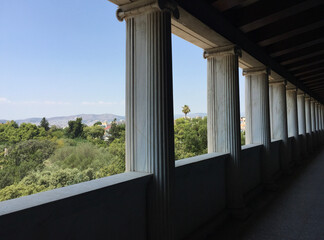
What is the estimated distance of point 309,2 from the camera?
501 centimetres

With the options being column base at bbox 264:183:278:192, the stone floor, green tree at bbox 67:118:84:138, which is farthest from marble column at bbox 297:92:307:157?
green tree at bbox 67:118:84:138

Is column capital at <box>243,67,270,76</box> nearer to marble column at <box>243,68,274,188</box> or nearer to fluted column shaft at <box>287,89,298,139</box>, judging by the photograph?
marble column at <box>243,68,274,188</box>

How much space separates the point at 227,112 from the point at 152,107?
275cm

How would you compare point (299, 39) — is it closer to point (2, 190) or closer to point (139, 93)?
point (139, 93)

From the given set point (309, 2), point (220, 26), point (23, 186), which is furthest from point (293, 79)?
point (23, 186)

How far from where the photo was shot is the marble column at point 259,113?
7.59 metres

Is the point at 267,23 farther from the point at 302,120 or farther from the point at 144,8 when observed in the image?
the point at 302,120

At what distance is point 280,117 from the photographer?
9.94 metres

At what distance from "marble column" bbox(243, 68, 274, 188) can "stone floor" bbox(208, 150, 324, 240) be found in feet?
2.90

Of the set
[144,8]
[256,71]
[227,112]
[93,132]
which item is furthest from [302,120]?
[93,132]

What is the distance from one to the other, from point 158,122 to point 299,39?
6314 millimetres

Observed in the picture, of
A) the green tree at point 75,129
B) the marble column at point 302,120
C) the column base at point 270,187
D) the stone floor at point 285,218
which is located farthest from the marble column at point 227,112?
the green tree at point 75,129

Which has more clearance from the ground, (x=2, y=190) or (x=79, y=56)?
(x=79, y=56)

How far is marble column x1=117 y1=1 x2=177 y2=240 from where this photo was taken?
319 centimetres
